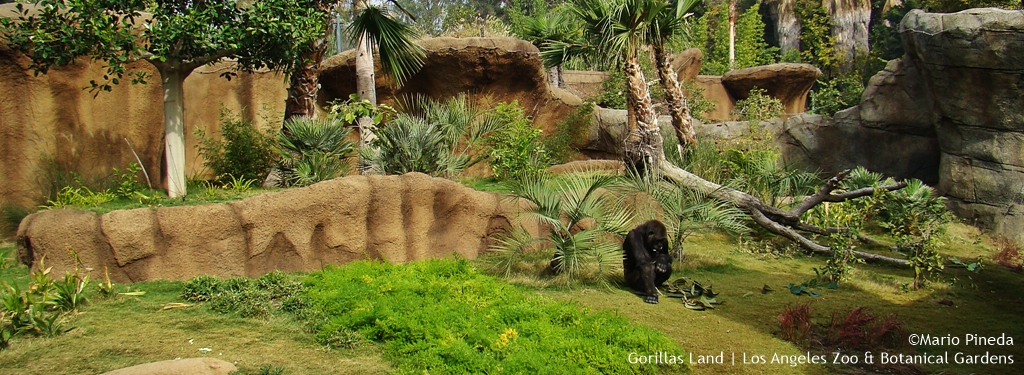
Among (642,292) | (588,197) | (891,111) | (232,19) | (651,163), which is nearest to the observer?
(642,292)

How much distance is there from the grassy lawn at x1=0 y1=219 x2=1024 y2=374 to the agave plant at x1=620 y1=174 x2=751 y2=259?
49 centimetres

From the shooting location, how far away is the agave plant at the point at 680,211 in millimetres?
8953

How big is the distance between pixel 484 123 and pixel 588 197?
423 cm

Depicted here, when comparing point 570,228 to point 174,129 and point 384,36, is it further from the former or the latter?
point 174,129

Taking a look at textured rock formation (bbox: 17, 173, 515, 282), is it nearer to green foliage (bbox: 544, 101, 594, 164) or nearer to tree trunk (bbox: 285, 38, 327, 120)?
tree trunk (bbox: 285, 38, 327, 120)

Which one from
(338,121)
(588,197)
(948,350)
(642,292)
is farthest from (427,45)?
(948,350)

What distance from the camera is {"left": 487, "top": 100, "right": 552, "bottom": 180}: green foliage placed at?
11.8 m

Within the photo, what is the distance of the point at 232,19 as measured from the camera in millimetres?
9312

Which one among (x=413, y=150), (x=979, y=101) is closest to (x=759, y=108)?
(x=979, y=101)

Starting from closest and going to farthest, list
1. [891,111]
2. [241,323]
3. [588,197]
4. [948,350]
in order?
[241,323]
[948,350]
[588,197]
[891,111]

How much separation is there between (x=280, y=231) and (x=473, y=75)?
312 inches

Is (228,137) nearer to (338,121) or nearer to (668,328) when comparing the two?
(338,121)

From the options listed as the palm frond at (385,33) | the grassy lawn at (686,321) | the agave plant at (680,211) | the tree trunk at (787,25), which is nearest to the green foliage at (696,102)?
the agave plant at (680,211)

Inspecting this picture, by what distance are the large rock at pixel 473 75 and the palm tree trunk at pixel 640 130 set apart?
343 cm
